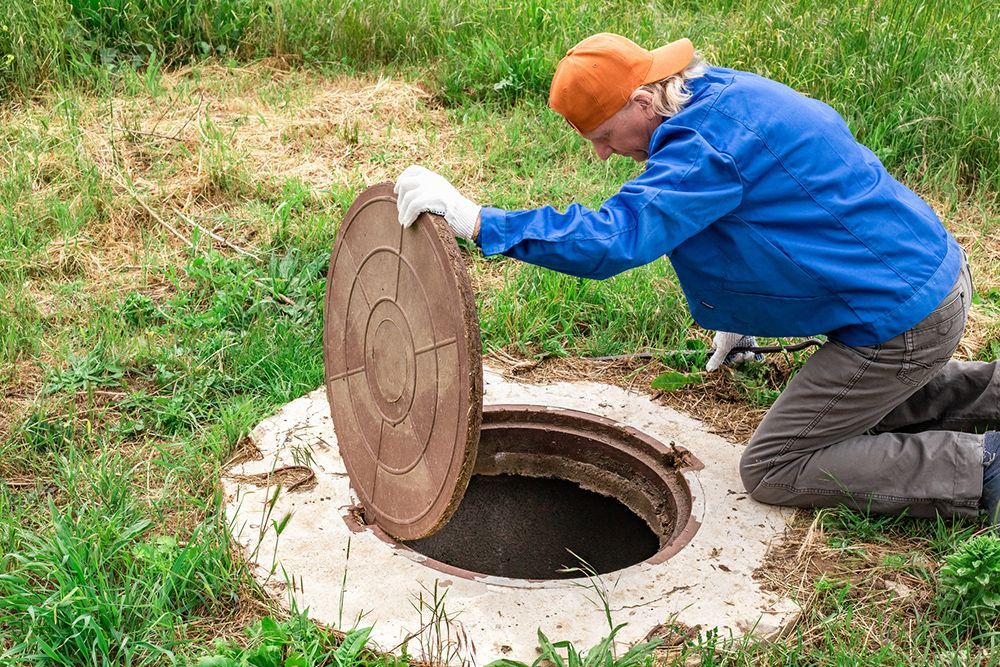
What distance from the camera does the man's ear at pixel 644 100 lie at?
290 cm

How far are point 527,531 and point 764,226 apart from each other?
171 centimetres

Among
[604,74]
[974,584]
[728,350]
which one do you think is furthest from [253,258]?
[974,584]

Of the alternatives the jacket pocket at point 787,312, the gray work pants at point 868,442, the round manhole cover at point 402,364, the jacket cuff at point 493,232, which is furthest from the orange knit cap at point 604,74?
the gray work pants at point 868,442

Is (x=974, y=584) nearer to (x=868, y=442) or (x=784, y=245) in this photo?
(x=868, y=442)

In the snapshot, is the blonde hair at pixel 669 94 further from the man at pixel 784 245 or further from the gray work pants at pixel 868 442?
the gray work pants at pixel 868 442

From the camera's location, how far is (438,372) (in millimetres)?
2760

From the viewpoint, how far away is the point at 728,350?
13.2ft

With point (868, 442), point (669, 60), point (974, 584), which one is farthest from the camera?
point (868, 442)

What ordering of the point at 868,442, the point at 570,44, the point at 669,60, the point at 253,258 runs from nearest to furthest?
the point at 669,60, the point at 868,442, the point at 253,258, the point at 570,44

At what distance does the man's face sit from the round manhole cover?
2.06 feet

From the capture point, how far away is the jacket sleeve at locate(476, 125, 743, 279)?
2689 mm

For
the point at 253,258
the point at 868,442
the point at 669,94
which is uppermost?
the point at 669,94

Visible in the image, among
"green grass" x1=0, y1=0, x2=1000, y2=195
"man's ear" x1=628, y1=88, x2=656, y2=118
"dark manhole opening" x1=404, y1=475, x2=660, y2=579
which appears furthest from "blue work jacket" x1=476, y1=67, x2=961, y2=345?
"green grass" x1=0, y1=0, x2=1000, y2=195

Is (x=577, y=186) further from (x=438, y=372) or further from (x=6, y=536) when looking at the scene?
(x=6, y=536)
